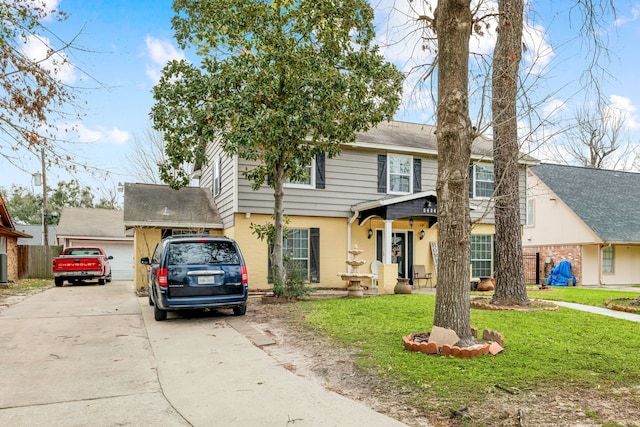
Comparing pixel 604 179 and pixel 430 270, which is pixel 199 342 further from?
pixel 604 179

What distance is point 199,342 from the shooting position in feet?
22.3

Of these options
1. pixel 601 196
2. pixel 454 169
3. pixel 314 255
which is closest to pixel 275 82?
pixel 454 169

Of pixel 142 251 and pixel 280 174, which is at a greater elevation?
pixel 280 174

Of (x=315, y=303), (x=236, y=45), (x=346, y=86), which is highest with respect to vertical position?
(x=236, y=45)

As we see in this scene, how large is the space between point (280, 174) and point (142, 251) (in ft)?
22.4

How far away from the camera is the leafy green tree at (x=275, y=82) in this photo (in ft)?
33.8

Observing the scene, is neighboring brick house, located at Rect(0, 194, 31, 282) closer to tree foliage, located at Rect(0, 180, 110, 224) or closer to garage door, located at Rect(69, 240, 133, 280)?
garage door, located at Rect(69, 240, 133, 280)

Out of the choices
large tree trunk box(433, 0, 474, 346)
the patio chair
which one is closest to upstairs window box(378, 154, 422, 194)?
the patio chair

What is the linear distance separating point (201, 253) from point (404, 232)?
9.54m

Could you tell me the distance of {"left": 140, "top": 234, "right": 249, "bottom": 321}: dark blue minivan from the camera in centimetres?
832

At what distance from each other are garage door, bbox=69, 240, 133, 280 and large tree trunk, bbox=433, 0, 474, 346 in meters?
23.0

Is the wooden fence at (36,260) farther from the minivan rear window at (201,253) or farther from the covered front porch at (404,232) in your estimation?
the minivan rear window at (201,253)

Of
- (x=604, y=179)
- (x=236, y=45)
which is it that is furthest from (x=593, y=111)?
(x=604, y=179)

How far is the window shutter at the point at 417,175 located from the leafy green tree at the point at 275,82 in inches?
203
